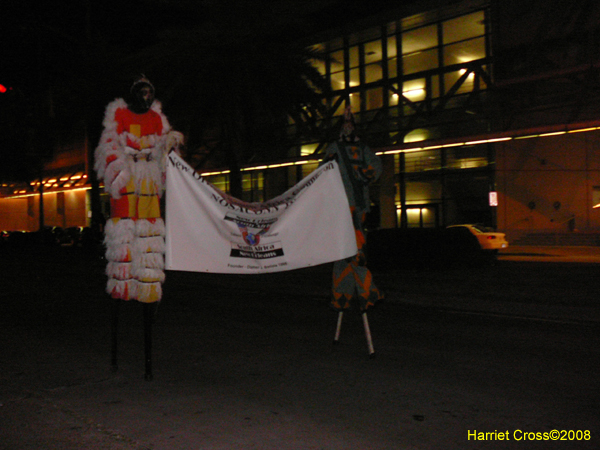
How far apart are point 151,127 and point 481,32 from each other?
3050 cm

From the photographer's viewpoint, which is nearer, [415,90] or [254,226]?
[254,226]

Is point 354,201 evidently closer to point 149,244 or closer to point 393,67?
point 149,244

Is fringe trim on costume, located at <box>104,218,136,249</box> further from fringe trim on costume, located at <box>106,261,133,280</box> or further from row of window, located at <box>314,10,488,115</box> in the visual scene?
row of window, located at <box>314,10,488,115</box>

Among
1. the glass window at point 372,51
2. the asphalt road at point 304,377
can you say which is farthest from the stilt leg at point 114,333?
Answer: the glass window at point 372,51

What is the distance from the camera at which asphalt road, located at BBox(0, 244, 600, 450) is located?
3.74 m

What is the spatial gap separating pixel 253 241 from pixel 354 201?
47.6 inches

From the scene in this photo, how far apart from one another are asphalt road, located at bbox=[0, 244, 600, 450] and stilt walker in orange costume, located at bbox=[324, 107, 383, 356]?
0.64 meters

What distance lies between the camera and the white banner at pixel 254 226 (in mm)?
4789

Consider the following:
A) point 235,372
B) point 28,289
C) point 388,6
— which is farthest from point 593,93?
point 235,372

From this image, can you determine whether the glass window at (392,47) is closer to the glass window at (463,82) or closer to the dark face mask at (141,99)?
the glass window at (463,82)

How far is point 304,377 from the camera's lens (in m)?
5.07

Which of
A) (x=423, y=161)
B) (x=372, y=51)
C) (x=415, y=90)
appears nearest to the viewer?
(x=415, y=90)

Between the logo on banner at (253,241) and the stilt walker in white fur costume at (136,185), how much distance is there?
0.60 m

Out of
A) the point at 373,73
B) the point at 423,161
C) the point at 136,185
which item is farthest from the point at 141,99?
the point at 373,73
